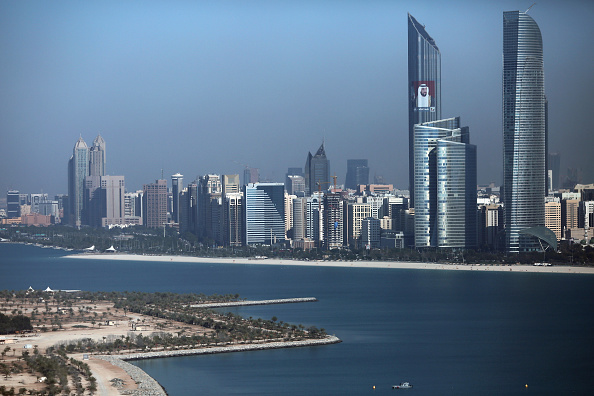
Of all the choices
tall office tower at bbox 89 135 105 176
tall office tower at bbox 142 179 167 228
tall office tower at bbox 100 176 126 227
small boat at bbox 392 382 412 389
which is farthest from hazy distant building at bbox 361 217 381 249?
tall office tower at bbox 89 135 105 176

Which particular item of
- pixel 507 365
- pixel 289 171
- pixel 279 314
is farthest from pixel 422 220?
pixel 289 171

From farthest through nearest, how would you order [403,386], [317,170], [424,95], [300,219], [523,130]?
1. [317,170]
2. [424,95]
3. [300,219]
4. [523,130]
5. [403,386]

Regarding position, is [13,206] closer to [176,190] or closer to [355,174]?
[176,190]

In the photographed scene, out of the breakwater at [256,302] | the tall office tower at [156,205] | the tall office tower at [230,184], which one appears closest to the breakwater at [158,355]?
the breakwater at [256,302]

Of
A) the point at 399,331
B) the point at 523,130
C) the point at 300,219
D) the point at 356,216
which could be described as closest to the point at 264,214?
the point at 300,219

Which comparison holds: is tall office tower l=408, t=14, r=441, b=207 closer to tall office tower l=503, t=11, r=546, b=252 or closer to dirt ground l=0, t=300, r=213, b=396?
tall office tower l=503, t=11, r=546, b=252
